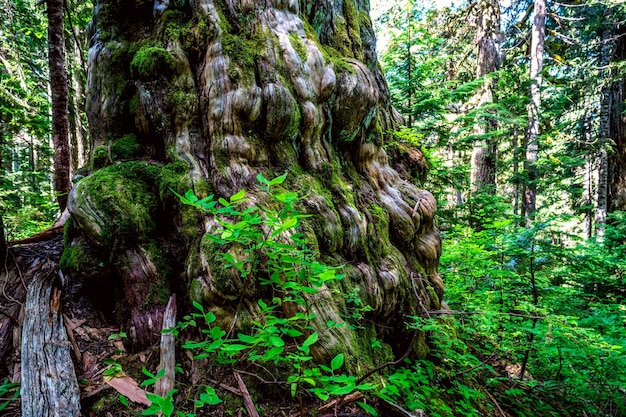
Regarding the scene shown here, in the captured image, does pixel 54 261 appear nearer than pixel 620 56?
Yes

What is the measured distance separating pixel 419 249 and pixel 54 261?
4.09 meters

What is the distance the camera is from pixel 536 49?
1023 centimetres

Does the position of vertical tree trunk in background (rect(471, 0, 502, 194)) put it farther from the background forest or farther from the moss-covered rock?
the moss-covered rock

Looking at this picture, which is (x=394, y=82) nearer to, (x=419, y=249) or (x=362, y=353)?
(x=419, y=249)

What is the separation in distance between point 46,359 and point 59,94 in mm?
4266

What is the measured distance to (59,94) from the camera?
189 inches

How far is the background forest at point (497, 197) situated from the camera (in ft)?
11.1

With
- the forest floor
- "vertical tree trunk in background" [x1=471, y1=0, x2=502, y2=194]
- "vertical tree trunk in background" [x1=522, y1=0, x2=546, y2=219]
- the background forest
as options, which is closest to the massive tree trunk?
the forest floor

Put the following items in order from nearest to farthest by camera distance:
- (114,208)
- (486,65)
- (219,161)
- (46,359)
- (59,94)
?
(46,359) → (114,208) → (219,161) → (59,94) → (486,65)

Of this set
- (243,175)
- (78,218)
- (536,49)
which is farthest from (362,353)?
(536,49)

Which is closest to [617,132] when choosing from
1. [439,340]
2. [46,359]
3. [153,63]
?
[439,340]

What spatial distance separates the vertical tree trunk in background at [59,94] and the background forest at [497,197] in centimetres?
90

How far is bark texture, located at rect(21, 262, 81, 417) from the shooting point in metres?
1.86

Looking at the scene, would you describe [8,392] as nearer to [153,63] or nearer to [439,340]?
[153,63]
